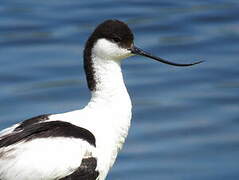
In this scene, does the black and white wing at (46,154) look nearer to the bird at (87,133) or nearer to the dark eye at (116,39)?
the bird at (87,133)

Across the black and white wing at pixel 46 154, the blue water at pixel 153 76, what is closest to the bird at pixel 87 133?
Answer: the black and white wing at pixel 46 154

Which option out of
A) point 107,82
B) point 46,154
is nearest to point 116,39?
point 107,82

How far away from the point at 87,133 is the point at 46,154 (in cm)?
34

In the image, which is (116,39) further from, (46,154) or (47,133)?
(46,154)

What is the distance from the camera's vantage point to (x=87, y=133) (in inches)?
322

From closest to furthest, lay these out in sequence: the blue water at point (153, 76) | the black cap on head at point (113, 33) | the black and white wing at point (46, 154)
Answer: the black and white wing at point (46, 154) < the black cap on head at point (113, 33) < the blue water at point (153, 76)

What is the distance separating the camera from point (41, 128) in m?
8.12

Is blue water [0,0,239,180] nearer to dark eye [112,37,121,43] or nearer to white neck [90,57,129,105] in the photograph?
white neck [90,57,129,105]

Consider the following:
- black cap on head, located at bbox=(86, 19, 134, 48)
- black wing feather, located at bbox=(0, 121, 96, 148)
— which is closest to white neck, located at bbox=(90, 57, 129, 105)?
black cap on head, located at bbox=(86, 19, 134, 48)

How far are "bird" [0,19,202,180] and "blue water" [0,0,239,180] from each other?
1358 millimetres

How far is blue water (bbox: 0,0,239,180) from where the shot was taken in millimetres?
10062

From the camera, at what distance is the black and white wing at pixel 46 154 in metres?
8.03

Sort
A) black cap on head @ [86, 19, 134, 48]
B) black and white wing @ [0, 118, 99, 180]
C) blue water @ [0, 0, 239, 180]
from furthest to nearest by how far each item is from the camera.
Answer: blue water @ [0, 0, 239, 180], black cap on head @ [86, 19, 134, 48], black and white wing @ [0, 118, 99, 180]

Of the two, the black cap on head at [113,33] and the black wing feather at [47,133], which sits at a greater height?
the black cap on head at [113,33]
